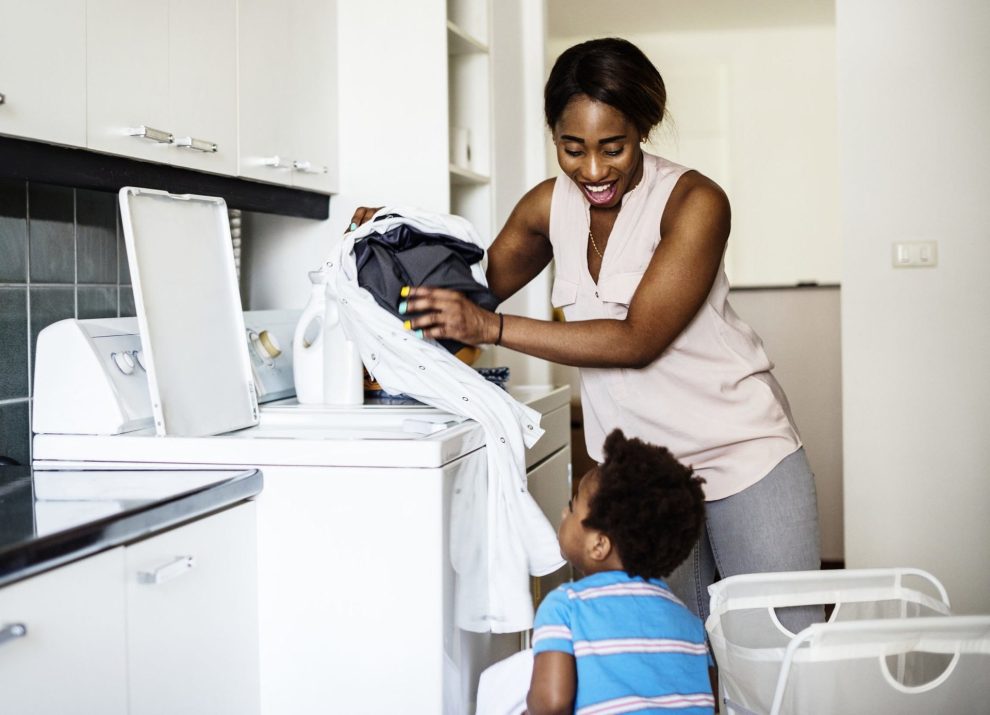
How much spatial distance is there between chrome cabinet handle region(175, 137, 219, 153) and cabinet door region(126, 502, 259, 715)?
67cm

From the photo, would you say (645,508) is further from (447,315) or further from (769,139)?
(769,139)

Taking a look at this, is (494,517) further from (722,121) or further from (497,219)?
(722,121)

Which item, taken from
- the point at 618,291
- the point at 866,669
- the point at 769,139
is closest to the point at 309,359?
the point at 618,291

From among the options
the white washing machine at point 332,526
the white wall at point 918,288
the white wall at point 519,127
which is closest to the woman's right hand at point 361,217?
the white washing machine at point 332,526

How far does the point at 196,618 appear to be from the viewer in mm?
1399

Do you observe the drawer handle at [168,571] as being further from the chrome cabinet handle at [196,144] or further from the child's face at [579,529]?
the chrome cabinet handle at [196,144]

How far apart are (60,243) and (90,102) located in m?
0.39

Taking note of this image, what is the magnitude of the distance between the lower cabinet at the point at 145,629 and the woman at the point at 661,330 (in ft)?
1.56

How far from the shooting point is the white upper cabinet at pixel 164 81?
1603 mm

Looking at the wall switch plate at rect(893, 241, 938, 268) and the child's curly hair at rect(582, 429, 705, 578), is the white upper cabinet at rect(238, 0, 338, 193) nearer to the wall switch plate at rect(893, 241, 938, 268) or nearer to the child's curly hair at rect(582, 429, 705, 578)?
the child's curly hair at rect(582, 429, 705, 578)

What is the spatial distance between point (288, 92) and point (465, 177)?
0.53 m

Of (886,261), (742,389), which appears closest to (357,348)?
(742,389)

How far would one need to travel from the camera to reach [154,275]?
165 centimetres

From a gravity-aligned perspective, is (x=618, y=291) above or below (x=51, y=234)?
below
